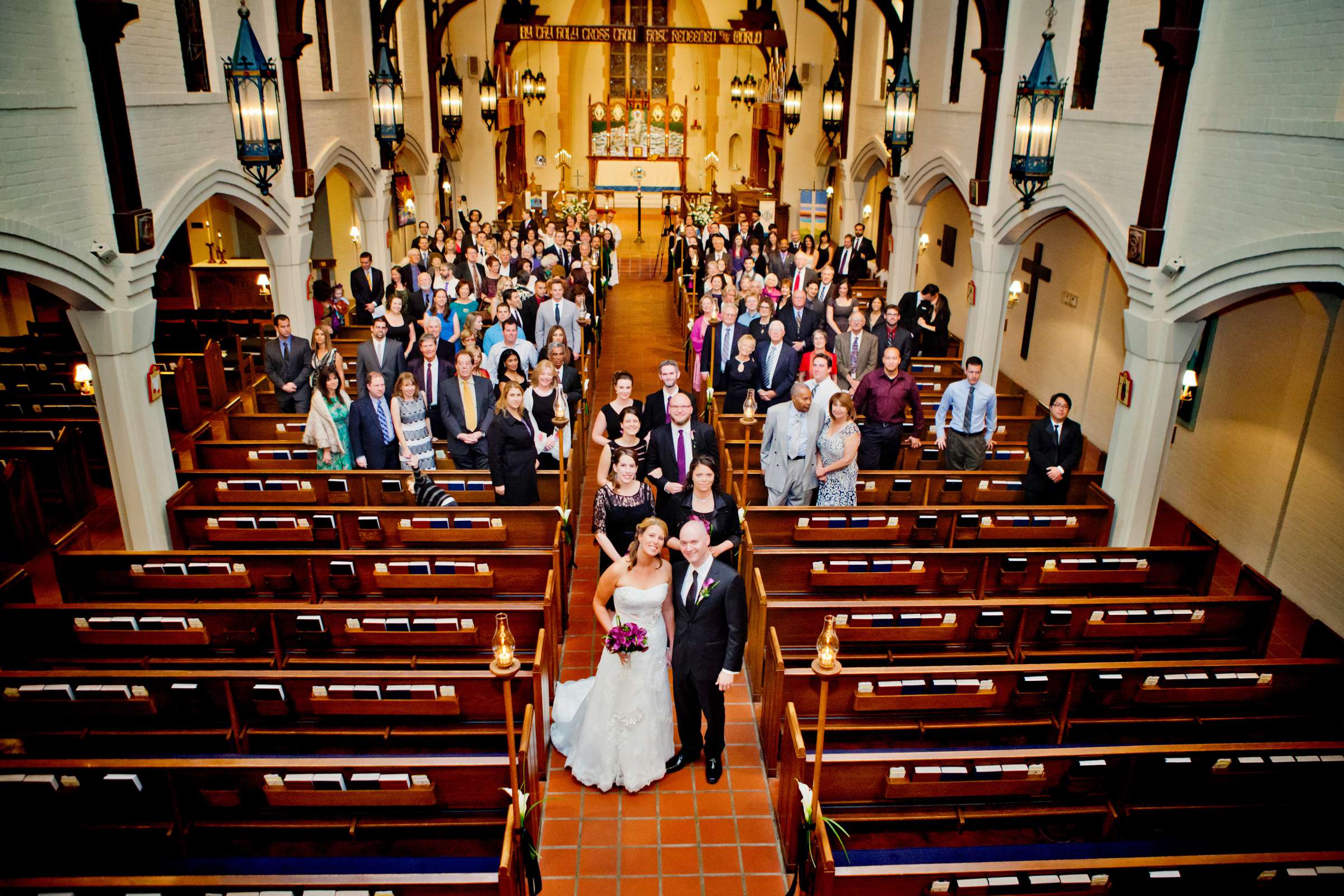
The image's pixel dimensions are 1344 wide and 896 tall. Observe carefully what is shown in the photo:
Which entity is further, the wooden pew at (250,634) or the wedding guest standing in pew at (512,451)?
the wedding guest standing in pew at (512,451)

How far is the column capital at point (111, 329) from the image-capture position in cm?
749

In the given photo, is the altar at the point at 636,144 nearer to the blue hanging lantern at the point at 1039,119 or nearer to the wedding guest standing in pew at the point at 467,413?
the blue hanging lantern at the point at 1039,119

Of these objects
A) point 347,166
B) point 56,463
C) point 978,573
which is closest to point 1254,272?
point 978,573

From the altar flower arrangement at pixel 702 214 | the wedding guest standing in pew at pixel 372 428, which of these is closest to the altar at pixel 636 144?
the altar flower arrangement at pixel 702 214

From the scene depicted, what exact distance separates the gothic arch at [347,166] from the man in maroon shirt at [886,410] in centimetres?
785

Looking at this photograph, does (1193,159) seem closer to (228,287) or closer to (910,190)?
(910,190)

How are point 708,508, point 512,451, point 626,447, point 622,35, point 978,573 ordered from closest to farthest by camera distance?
point 708,508 → point 978,573 → point 626,447 → point 512,451 → point 622,35

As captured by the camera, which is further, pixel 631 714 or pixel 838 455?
pixel 838 455

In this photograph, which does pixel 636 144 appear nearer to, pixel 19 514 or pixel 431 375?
pixel 431 375

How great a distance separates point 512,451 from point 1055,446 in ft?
14.6

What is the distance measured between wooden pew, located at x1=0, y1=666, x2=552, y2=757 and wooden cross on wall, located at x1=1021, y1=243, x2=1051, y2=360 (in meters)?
10.8

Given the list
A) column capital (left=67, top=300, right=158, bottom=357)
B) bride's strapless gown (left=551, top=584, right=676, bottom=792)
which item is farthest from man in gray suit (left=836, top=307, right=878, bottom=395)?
column capital (left=67, top=300, right=158, bottom=357)

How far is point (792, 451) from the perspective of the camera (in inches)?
283

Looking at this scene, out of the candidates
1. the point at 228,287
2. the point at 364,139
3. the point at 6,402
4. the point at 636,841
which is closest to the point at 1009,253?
the point at 636,841
